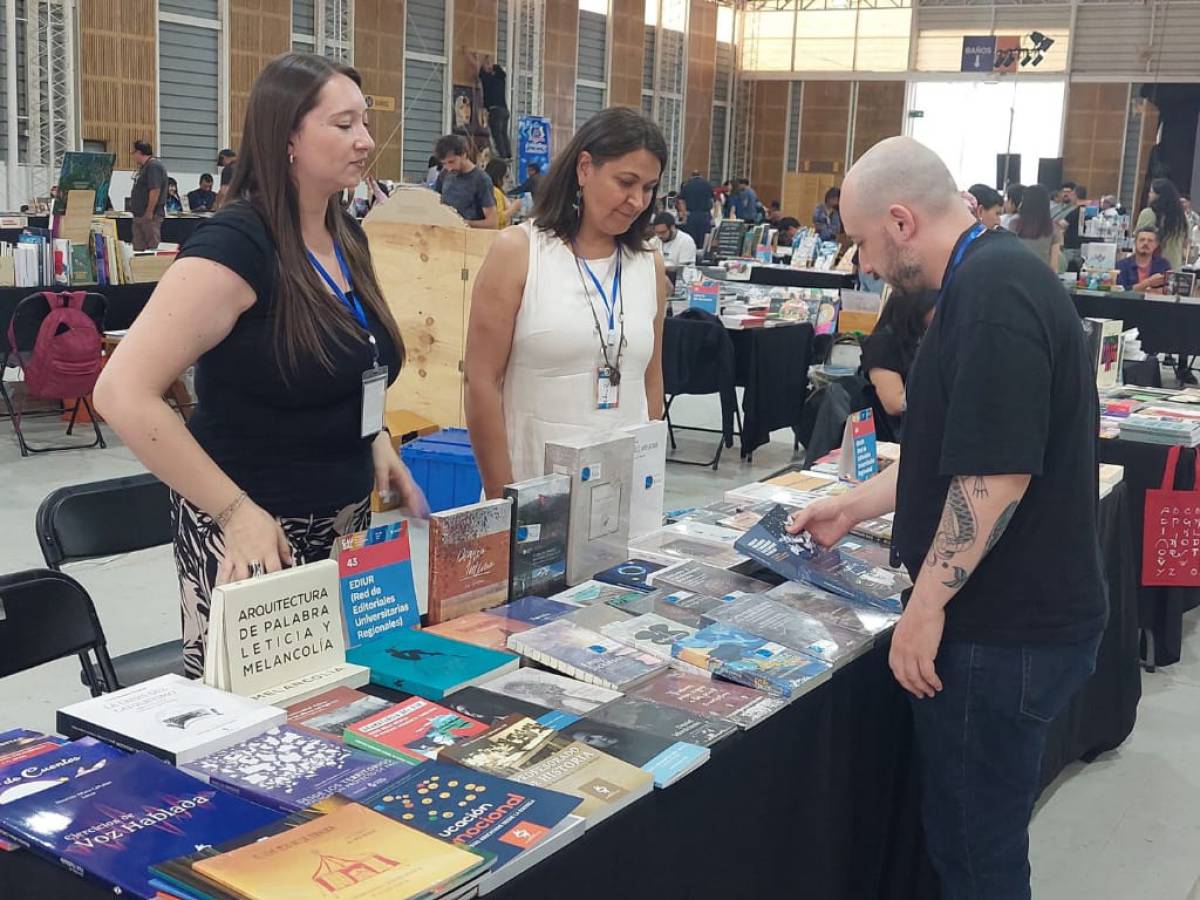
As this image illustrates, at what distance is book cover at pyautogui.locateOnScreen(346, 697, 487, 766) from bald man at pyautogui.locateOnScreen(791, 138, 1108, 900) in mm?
700

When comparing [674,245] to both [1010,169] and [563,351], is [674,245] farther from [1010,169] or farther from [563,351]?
[563,351]

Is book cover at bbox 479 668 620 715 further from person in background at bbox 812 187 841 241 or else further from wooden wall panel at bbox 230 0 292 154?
wooden wall panel at bbox 230 0 292 154

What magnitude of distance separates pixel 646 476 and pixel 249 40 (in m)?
14.2

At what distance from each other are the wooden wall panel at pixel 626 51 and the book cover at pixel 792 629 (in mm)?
19752

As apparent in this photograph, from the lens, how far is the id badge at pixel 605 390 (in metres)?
2.60

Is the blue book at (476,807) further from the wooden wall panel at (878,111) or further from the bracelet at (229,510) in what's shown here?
the wooden wall panel at (878,111)

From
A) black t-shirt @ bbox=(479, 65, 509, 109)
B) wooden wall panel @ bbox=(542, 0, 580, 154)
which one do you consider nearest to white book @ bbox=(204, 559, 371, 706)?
black t-shirt @ bbox=(479, 65, 509, 109)

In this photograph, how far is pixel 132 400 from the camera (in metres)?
1.71

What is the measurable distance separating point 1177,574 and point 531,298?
2443mm

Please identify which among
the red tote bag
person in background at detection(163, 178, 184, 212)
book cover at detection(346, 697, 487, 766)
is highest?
person in background at detection(163, 178, 184, 212)

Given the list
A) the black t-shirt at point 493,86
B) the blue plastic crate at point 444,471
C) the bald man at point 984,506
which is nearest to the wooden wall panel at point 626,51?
the black t-shirt at point 493,86

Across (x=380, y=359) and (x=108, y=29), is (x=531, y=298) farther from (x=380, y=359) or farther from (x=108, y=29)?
(x=108, y=29)

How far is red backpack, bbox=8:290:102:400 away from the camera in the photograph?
6359mm

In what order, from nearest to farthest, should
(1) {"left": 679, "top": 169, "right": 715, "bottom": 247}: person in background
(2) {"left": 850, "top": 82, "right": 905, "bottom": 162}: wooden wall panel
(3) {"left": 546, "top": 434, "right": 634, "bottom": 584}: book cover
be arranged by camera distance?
(3) {"left": 546, "top": 434, "right": 634, "bottom": 584}: book cover, (1) {"left": 679, "top": 169, "right": 715, "bottom": 247}: person in background, (2) {"left": 850, "top": 82, "right": 905, "bottom": 162}: wooden wall panel
